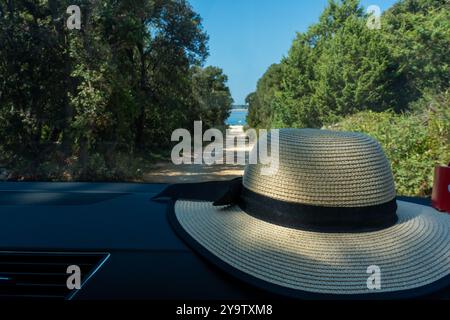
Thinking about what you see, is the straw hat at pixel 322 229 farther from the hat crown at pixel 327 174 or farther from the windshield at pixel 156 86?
the windshield at pixel 156 86

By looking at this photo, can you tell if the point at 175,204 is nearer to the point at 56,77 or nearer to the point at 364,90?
the point at 56,77

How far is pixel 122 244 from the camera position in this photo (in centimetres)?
114

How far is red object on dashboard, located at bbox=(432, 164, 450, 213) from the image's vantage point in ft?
5.03

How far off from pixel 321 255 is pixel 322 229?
116 millimetres

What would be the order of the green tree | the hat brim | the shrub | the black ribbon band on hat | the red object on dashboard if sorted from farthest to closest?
the green tree
the shrub
the red object on dashboard
the black ribbon band on hat
the hat brim

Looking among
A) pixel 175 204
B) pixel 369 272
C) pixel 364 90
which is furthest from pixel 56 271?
pixel 364 90

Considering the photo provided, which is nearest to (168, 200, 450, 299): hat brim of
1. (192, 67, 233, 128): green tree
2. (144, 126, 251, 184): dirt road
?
(144, 126, 251, 184): dirt road

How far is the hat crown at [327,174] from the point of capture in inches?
44.5

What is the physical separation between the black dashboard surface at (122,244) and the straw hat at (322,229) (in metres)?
0.05

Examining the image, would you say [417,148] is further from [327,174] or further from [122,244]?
[122,244]

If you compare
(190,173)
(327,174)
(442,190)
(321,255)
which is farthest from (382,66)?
(321,255)

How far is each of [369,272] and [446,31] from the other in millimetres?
12814

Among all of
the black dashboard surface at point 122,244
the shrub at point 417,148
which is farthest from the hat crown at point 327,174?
the shrub at point 417,148

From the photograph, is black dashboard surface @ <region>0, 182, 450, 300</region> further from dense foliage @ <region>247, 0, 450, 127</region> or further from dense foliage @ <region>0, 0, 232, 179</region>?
dense foliage @ <region>247, 0, 450, 127</region>
